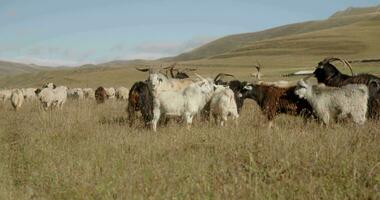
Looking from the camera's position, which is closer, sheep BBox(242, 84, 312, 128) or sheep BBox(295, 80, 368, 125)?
sheep BBox(295, 80, 368, 125)

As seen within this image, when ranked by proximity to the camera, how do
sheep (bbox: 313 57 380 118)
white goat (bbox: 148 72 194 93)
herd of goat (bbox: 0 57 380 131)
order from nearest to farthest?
herd of goat (bbox: 0 57 380 131) → sheep (bbox: 313 57 380 118) → white goat (bbox: 148 72 194 93)

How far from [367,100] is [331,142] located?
3.51 meters

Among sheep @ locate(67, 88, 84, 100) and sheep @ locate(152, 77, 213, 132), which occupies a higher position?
sheep @ locate(152, 77, 213, 132)

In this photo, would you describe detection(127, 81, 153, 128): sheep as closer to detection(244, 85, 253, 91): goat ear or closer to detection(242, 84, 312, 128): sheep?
detection(244, 85, 253, 91): goat ear

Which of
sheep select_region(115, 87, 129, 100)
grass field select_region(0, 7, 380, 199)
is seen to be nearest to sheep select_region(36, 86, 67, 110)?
sheep select_region(115, 87, 129, 100)

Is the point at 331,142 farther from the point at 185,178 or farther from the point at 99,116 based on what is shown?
the point at 99,116

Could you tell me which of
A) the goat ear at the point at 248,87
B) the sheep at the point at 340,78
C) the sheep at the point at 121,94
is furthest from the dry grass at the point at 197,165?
the sheep at the point at 121,94

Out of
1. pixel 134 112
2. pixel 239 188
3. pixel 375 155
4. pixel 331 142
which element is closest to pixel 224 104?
pixel 134 112

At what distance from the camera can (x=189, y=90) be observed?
512 inches

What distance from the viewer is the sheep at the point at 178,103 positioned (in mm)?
12492

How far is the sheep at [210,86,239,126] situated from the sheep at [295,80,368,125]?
2.08m

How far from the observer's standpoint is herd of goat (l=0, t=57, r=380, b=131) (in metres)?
11.4

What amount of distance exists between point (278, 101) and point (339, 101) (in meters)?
2.12

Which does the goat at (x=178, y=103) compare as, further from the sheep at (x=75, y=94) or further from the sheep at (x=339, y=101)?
the sheep at (x=75, y=94)
